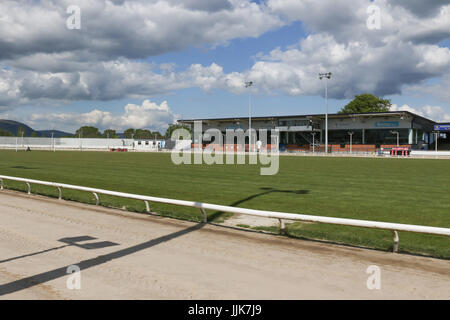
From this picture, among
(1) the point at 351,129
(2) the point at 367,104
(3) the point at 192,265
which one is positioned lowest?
(3) the point at 192,265

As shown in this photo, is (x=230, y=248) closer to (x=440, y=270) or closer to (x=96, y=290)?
(x=96, y=290)

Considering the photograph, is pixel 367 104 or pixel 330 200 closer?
pixel 330 200

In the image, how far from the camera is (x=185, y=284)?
16.6 ft

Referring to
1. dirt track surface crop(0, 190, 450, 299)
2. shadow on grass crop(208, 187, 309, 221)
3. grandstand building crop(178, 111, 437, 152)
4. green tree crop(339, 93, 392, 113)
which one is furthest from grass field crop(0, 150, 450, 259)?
green tree crop(339, 93, 392, 113)

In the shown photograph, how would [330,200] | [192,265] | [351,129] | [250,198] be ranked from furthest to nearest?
[351,129]
[250,198]
[330,200]
[192,265]

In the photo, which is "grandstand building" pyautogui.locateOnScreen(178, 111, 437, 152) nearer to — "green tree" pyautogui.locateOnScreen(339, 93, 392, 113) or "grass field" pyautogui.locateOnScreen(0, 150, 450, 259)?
"green tree" pyautogui.locateOnScreen(339, 93, 392, 113)

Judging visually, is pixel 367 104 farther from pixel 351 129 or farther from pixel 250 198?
pixel 250 198

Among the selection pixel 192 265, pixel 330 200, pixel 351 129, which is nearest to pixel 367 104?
pixel 351 129

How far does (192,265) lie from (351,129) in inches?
2885

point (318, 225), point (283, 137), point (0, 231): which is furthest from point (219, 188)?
point (283, 137)

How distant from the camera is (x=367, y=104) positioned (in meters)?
97.9
